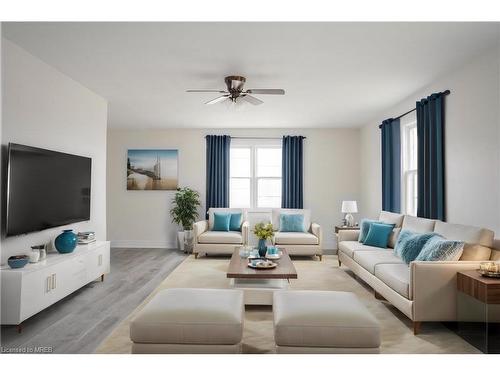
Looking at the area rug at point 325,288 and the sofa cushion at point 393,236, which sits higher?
the sofa cushion at point 393,236

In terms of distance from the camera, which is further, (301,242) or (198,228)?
(198,228)

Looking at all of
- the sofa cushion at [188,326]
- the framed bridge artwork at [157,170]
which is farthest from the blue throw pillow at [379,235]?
the framed bridge artwork at [157,170]

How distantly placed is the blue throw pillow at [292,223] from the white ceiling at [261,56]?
2.25 metres

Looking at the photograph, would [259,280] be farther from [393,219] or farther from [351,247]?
[393,219]

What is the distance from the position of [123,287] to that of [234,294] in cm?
222

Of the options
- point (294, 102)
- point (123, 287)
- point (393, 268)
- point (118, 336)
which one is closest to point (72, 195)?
point (123, 287)

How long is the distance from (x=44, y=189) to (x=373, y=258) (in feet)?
12.4

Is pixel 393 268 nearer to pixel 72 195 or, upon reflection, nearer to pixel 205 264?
pixel 205 264

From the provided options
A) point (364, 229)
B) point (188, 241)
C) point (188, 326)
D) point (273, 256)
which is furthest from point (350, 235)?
point (188, 326)

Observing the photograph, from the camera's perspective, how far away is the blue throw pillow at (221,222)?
20.8 ft

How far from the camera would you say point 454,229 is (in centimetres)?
326

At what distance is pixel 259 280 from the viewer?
3711mm

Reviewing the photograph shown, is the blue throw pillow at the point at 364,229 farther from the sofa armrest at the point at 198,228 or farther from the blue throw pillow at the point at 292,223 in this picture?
the sofa armrest at the point at 198,228

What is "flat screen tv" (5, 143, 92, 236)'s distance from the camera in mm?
2998
